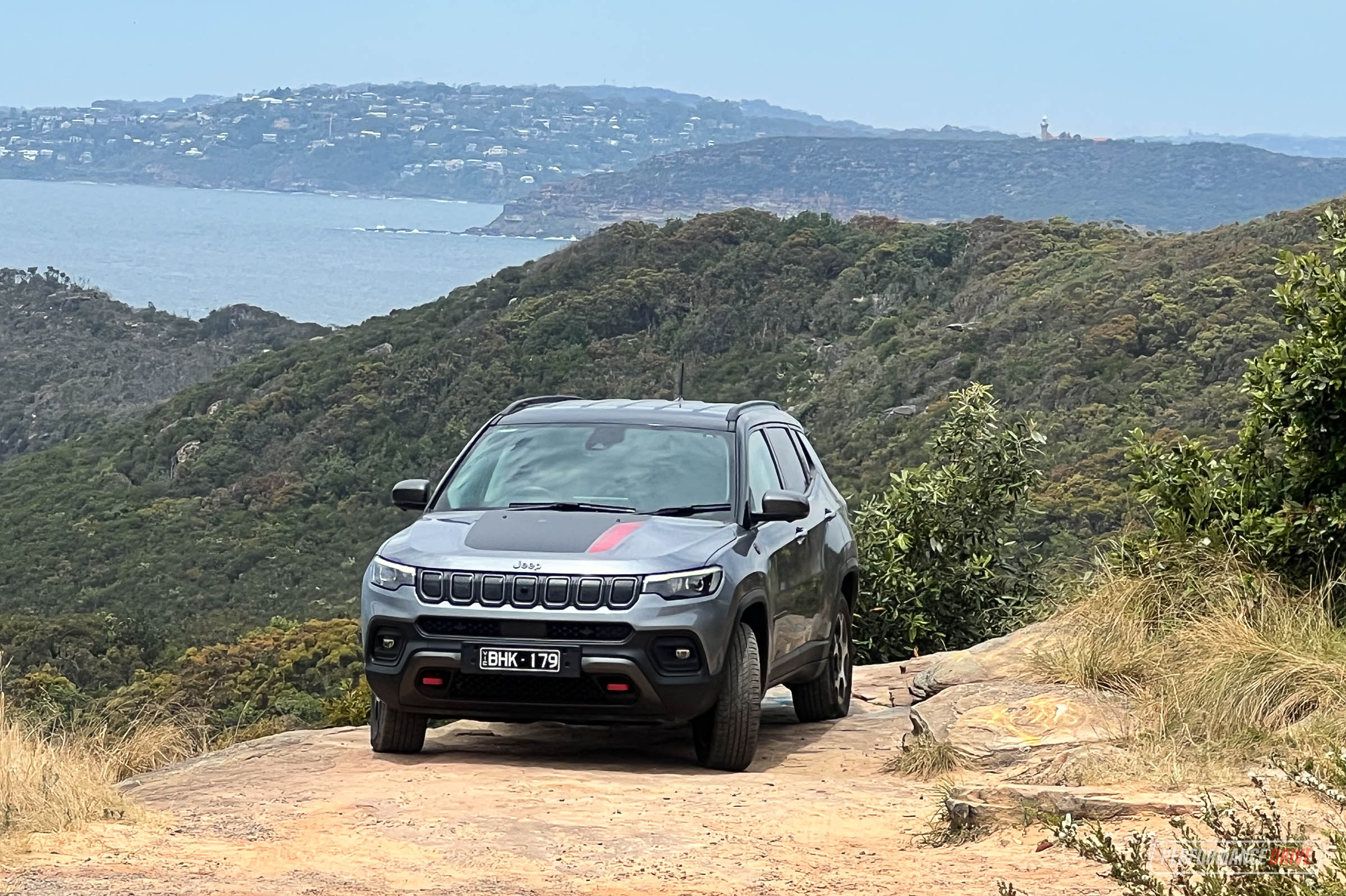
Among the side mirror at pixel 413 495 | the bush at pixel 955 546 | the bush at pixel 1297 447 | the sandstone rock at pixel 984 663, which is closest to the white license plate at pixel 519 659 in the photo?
the side mirror at pixel 413 495

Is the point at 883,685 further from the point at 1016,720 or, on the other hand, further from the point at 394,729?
the point at 394,729

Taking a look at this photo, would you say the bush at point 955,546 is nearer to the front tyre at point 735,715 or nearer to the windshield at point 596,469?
the windshield at point 596,469

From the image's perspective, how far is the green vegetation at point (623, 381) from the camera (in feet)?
143

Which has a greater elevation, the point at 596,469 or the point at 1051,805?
the point at 596,469

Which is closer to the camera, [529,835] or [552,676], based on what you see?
[529,835]

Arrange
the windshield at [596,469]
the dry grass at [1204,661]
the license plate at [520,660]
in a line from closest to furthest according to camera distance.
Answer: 1. the dry grass at [1204,661]
2. the license plate at [520,660]
3. the windshield at [596,469]

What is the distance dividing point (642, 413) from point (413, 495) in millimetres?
1183

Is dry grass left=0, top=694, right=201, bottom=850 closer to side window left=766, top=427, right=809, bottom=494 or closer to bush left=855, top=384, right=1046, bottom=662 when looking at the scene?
side window left=766, top=427, right=809, bottom=494

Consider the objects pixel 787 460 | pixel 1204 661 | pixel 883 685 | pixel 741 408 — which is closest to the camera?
pixel 1204 661

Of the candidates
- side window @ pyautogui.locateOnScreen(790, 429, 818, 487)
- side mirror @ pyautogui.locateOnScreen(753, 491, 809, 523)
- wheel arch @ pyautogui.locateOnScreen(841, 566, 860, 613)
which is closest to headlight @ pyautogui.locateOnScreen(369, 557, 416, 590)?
side mirror @ pyautogui.locateOnScreen(753, 491, 809, 523)

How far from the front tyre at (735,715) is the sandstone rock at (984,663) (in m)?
1.36

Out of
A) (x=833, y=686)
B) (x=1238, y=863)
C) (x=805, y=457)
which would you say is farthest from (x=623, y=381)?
(x=1238, y=863)

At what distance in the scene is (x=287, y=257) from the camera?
527 feet

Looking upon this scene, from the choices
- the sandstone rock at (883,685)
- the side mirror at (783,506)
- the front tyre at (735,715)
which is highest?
the side mirror at (783,506)
